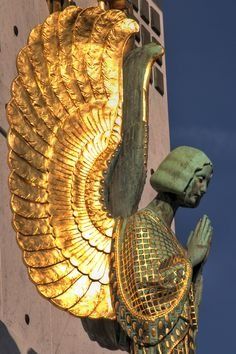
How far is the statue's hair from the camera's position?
13477 millimetres

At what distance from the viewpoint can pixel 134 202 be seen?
44.7 ft

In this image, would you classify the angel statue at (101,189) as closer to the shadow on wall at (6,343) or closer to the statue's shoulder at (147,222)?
the statue's shoulder at (147,222)

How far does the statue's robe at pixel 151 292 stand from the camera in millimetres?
13172

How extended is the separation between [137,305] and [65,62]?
136 centimetres

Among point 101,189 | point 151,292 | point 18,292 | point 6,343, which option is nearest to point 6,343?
point 6,343

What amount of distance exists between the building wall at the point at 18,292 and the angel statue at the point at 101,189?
1191mm

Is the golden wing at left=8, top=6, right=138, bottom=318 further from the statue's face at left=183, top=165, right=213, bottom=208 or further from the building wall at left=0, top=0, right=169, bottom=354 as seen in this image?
the building wall at left=0, top=0, right=169, bottom=354

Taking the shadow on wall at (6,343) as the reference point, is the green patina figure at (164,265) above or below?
above

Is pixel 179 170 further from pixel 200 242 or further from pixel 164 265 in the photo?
pixel 164 265

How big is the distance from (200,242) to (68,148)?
0.82 m

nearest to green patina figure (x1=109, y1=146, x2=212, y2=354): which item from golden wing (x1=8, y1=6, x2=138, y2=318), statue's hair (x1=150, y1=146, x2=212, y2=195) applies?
statue's hair (x1=150, y1=146, x2=212, y2=195)

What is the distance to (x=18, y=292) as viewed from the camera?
581 inches

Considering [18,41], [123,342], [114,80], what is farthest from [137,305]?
[18,41]

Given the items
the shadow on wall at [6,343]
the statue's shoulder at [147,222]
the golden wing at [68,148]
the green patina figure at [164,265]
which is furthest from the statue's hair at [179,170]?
the shadow on wall at [6,343]
